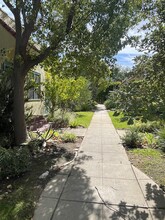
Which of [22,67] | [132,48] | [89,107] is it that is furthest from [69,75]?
[89,107]

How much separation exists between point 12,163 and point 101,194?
6.90 feet

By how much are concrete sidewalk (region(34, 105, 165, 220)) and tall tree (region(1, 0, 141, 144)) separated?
294 centimetres

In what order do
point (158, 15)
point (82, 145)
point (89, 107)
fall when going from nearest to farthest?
point (158, 15), point (82, 145), point (89, 107)

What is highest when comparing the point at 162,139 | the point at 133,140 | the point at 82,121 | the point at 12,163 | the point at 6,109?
the point at 6,109

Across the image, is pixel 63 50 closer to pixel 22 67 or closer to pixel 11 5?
pixel 22 67

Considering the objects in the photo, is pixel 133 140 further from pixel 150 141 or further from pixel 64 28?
pixel 64 28

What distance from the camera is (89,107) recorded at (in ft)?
86.4

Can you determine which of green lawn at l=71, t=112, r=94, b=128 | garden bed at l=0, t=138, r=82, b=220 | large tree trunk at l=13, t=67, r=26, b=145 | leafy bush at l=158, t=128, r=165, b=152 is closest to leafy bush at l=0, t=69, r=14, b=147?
large tree trunk at l=13, t=67, r=26, b=145

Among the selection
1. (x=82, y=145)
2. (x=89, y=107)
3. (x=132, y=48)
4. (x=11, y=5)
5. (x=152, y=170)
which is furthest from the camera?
(x=89, y=107)

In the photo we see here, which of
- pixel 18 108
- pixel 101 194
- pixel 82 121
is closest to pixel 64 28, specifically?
Result: pixel 18 108

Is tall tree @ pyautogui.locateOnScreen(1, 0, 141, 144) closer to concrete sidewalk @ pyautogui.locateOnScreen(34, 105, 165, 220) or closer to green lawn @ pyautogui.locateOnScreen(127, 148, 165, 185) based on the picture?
concrete sidewalk @ pyautogui.locateOnScreen(34, 105, 165, 220)

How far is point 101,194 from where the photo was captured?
4.56 meters

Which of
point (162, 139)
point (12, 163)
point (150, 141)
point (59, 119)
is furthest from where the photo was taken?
point (59, 119)

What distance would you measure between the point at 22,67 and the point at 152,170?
4991 millimetres
